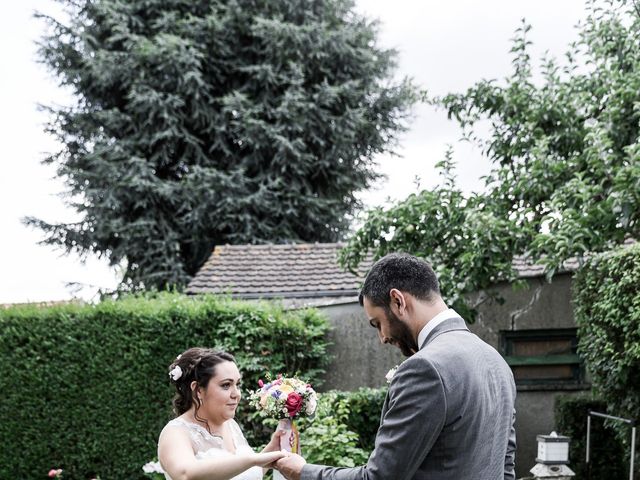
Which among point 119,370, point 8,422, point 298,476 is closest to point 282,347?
point 119,370

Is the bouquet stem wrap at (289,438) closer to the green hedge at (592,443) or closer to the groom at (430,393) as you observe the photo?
the groom at (430,393)

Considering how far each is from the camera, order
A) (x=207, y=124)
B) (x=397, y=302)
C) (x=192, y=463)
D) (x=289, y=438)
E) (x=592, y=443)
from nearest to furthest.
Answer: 1. (x=397, y=302)
2. (x=192, y=463)
3. (x=289, y=438)
4. (x=592, y=443)
5. (x=207, y=124)

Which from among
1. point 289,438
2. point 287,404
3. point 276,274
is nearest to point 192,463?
point 289,438

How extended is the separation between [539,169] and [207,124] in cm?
1522

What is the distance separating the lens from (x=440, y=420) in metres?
2.98

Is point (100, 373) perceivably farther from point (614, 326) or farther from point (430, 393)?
point (430, 393)

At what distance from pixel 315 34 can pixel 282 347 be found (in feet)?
45.2

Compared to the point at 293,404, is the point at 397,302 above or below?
above

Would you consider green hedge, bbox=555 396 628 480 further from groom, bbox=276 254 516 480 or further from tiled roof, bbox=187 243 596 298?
groom, bbox=276 254 516 480

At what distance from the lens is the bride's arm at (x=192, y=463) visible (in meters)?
4.24

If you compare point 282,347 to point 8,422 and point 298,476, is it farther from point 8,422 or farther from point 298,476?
point 298,476

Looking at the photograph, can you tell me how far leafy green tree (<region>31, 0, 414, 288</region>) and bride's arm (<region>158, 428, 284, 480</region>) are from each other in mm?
17851

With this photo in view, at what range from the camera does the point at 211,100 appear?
23.8 metres

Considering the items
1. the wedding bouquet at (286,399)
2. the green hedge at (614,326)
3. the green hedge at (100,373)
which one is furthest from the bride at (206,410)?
the green hedge at (100,373)
